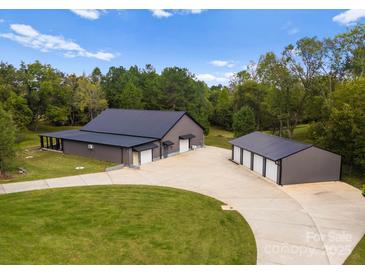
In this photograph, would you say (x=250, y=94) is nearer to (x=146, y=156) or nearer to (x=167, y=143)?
(x=167, y=143)

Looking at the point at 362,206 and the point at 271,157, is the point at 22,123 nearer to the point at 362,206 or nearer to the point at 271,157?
the point at 271,157

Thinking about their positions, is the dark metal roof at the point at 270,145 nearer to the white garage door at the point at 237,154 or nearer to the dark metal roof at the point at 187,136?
the white garage door at the point at 237,154

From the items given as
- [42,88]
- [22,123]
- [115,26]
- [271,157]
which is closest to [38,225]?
[115,26]

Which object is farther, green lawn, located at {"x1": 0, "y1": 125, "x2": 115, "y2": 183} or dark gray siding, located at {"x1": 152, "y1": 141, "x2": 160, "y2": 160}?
dark gray siding, located at {"x1": 152, "y1": 141, "x2": 160, "y2": 160}

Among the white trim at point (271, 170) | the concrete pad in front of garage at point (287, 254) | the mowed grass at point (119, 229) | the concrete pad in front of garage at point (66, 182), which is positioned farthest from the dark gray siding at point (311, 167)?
the concrete pad in front of garage at point (66, 182)

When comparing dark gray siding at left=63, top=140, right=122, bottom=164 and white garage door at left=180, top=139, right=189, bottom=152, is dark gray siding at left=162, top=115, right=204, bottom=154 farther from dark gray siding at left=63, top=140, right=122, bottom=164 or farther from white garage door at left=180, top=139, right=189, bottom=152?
dark gray siding at left=63, top=140, right=122, bottom=164

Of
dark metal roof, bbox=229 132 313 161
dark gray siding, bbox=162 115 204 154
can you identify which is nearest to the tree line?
dark metal roof, bbox=229 132 313 161

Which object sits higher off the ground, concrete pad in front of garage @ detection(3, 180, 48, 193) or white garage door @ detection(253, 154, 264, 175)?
white garage door @ detection(253, 154, 264, 175)
